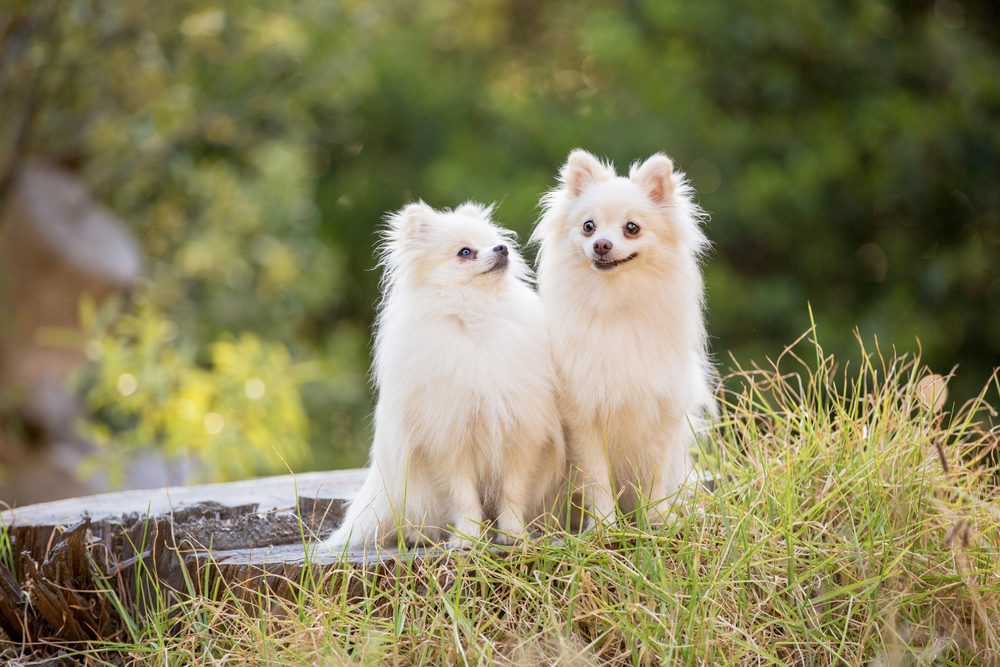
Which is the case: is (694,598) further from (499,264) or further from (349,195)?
(349,195)

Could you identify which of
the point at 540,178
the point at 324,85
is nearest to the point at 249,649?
the point at 324,85

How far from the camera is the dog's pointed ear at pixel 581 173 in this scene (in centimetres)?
372

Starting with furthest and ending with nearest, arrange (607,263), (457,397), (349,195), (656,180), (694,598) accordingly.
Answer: (349,195), (656,180), (607,263), (457,397), (694,598)

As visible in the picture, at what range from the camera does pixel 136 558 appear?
11.7 ft

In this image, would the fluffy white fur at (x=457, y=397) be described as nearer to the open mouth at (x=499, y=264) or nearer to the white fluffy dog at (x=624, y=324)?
the open mouth at (x=499, y=264)

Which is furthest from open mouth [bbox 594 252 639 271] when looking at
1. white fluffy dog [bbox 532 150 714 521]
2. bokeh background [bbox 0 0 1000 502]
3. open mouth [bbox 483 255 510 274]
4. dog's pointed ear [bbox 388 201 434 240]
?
bokeh background [bbox 0 0 1000 502]

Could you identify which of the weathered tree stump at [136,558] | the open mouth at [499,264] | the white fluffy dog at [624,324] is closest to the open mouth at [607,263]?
the white fluffy dog at [624,324]

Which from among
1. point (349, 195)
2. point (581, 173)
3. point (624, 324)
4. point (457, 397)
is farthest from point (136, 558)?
point (349, 195)

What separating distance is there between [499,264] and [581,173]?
19.3 inches

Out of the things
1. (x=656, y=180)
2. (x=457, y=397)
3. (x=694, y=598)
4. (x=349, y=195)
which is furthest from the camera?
(x=349, y=195)

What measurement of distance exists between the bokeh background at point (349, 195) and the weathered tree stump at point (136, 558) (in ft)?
7.62

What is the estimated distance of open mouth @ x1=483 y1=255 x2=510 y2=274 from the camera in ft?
11.5

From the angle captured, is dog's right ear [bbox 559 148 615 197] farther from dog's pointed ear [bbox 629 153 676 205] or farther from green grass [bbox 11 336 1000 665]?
green grass [bbox 11 336 1000 665]

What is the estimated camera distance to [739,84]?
10.6 metres
